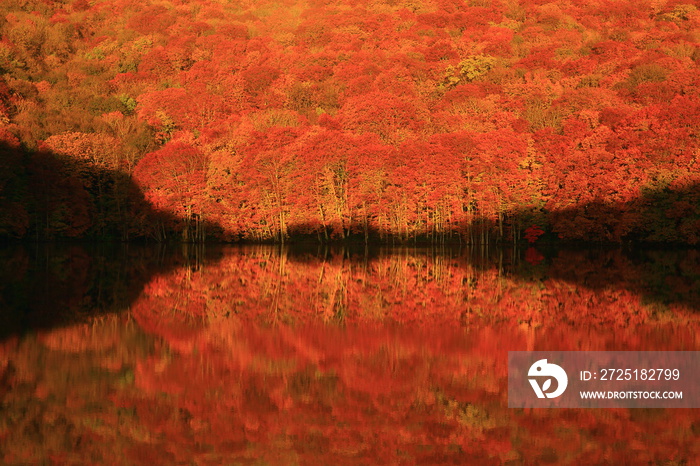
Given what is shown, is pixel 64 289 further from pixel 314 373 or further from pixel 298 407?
pixel 298 407

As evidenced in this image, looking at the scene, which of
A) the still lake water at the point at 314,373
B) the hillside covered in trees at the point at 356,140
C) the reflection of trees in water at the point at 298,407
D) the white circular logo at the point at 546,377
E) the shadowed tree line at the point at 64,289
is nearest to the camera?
the reflection of trees in water at the point at 298,407

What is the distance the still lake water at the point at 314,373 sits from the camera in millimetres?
8125

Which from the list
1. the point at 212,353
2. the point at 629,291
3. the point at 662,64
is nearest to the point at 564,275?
the point at 629,291

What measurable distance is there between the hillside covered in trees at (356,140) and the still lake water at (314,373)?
39780 mm

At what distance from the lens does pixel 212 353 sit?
13062 mm

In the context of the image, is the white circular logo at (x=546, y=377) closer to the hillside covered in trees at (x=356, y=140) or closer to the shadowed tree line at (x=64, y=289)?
the shadowed tree line at (x=64, y=289)

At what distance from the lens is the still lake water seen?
8.12m

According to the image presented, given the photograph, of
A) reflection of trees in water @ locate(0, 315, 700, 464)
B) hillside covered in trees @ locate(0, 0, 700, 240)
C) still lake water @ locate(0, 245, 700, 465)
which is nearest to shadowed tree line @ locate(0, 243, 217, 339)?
still lake water @ locate(0, 245, 700, 465)

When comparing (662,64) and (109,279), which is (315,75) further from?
(109,279)

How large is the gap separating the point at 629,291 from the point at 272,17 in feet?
395

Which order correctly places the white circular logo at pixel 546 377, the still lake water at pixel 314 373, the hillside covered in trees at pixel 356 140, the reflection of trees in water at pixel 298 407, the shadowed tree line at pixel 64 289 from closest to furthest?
the reflection of trees in water at pixel 298 407
the still lake water at pixel 314 373
the white circular logo at pixel 546 377
the shadowed tree line at pixel 64 289
the hillside covered in trees at pixel 356 140

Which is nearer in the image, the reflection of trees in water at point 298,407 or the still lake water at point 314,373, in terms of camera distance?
the reflection of trees in water at point 298,407

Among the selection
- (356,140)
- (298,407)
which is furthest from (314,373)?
(356,140)

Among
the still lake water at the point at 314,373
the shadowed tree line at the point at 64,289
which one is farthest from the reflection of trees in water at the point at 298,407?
the shadowed tree line at the point at 64,289
